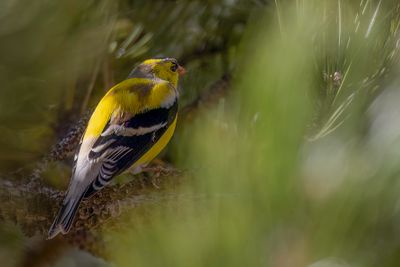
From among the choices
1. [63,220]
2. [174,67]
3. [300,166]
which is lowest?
[174,67]

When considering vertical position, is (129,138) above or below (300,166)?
below

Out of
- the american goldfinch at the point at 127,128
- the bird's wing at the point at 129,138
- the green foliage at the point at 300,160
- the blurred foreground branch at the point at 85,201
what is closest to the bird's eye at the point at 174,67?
the american goldfinch at the point at 127,128

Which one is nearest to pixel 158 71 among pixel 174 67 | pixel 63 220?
pixel 174 67

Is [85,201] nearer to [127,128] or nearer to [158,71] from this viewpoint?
[127,128]

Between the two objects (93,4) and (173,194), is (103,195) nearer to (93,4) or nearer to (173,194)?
(93,4)

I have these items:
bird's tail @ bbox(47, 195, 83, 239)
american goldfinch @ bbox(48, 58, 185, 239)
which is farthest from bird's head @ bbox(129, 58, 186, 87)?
bird's tail @ bbox(47, 195, 83, 239)

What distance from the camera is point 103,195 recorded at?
122 centimetres

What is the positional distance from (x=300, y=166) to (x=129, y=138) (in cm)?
102

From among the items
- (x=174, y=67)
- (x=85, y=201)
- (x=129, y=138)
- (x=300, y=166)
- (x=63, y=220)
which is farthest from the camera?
(x=174, y=67)

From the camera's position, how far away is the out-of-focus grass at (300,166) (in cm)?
61

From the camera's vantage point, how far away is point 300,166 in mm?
641

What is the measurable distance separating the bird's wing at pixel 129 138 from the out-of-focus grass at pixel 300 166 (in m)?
0.79

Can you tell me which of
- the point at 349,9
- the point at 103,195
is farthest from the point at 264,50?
the point at 103,195

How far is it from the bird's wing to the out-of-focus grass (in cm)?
79
